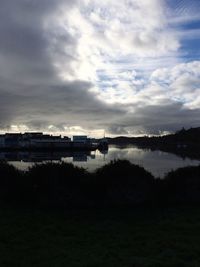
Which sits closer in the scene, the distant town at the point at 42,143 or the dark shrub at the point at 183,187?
the dark shrub at the point at 183,187

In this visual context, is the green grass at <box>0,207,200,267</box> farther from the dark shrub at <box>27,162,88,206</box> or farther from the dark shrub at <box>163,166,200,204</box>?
the dark shrub at <box>163,166,200,204</box>

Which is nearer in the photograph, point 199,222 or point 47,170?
point 199,222

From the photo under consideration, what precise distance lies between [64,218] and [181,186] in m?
5.92

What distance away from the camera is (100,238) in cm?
1018

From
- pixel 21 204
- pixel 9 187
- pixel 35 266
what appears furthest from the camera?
pixel 9 187

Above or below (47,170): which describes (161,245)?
below

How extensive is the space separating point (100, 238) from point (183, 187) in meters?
7.47

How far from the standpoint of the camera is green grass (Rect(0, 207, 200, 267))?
26.7ft

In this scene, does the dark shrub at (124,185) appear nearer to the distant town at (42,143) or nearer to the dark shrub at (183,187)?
the dark shrub at (183,187)

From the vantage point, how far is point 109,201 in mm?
15578

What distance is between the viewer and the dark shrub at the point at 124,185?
1572 cm

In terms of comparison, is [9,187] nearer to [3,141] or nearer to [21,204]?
[21,204]

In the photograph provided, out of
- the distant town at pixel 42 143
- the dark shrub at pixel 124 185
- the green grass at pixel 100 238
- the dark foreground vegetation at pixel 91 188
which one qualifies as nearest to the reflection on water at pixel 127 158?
the dark foreground vegetation at pixel 91 188

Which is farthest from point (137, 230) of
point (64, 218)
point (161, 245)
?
point (64, 218)
